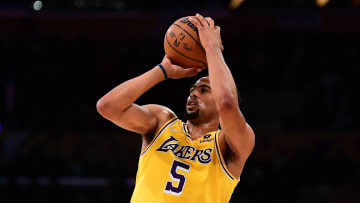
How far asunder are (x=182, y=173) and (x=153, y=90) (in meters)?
7.08

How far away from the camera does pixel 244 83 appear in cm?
1102

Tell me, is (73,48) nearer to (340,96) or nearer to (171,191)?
(340,96)

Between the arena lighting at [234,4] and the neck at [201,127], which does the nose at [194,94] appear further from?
the arena lighting at [234,4]

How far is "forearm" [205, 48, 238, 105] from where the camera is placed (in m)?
3.18

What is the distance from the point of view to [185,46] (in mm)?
3512

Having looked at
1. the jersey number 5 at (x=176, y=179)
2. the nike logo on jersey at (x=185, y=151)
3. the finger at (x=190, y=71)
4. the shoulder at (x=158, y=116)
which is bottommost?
the jersey number 5 at (x=176, y=179)

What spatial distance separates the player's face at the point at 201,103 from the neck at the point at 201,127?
67 millimetres

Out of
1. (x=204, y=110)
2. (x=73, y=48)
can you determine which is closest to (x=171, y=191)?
(x=204, y=110)

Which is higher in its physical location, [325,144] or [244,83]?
[244,83]

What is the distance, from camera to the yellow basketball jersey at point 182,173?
341cm

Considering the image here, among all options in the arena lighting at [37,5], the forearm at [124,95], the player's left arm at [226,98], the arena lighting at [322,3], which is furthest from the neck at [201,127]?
the arena lighting at [37,5]

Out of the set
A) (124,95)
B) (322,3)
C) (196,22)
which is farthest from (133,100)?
(322,3)

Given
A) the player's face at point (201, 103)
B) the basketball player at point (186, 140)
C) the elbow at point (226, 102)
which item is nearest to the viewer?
the elbow at point (226, 102)

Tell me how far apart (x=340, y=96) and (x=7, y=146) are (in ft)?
23.8
